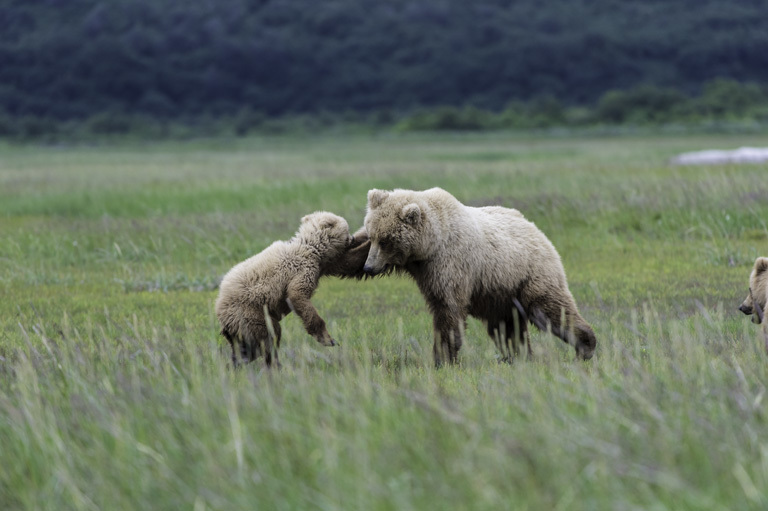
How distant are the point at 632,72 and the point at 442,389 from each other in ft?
319

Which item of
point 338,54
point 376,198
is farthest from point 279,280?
point 338,54

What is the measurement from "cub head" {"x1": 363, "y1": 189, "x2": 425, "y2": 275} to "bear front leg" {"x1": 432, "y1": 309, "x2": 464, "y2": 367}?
0.41 m

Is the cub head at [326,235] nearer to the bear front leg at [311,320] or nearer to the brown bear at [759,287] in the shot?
the bear front leg at [311,320]

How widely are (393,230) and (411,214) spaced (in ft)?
0.48

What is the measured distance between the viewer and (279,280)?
6.48 meters

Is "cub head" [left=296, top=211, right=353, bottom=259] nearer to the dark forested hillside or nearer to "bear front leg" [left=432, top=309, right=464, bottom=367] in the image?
"bear front leg" [left=432, top=309, right=464, bottom=367]

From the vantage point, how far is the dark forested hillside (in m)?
92.6

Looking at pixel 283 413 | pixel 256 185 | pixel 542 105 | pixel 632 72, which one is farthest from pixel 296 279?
pixel 632 72

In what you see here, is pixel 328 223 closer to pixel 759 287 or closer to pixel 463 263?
pixel 463 263

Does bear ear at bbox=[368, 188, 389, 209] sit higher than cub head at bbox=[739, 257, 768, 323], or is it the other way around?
bear ear at bbox=[368, 188, 389, 209]

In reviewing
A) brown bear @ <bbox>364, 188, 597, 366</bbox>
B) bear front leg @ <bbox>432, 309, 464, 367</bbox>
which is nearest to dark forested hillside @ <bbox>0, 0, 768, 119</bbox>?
brown bear @ <bbox>364, 188, 597, 366</bbox>

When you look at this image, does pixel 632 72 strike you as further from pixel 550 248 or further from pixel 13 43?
pixel 550 248

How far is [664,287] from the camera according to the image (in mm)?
9273

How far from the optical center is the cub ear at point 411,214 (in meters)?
6.14
